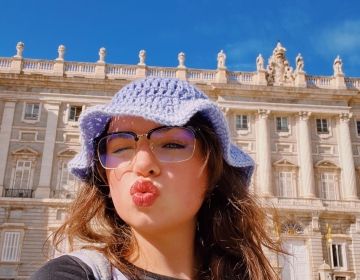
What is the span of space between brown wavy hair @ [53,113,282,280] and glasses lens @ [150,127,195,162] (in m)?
0.08

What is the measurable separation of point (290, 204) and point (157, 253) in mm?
24692

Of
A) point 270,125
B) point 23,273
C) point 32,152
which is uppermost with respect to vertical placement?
point 270,125

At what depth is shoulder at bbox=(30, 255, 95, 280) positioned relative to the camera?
1.62 meters

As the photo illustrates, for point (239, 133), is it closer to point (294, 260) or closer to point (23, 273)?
point (294, 260)

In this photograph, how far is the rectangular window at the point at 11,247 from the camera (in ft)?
78.1

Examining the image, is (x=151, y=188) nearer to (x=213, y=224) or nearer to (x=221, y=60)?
(x=213, y=224)

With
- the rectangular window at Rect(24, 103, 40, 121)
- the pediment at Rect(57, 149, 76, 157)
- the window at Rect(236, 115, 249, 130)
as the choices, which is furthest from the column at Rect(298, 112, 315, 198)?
the rectangular window at Rect(24, 103, 40, 121)

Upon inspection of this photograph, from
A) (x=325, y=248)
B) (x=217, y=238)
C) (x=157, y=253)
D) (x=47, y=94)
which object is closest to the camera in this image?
(x=157, y=253)

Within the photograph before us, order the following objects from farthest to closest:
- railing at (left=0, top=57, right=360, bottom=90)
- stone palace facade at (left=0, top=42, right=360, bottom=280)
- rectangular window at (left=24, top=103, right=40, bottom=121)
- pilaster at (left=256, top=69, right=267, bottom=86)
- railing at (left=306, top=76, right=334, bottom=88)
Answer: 1. railing at (left=306, top=76, right=334, bottom=88)
2. pilaster at (left=256, top=69, right=267, bottom=86)
3. railing at (left=0, top=57, right=360, bottom=90)
4. rectangular window at (left=24, top=103, right=40, bottom=121)
5. stone palace facade at (left=0, top=42, right=360, bottom=280)

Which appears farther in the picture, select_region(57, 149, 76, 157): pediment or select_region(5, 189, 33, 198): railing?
select_region(57, 149, 76, 157): pediment

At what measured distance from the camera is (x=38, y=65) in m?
28.3

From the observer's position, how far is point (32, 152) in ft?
86.3

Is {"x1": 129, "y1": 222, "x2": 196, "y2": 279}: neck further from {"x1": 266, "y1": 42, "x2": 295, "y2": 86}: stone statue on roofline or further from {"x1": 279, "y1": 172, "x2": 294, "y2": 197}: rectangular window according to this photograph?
{"x1": 266, "y1": 42, "x2": 295, "y2": 86}: stone statue on roofline

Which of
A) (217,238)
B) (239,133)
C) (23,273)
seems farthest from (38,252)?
(217,238)
